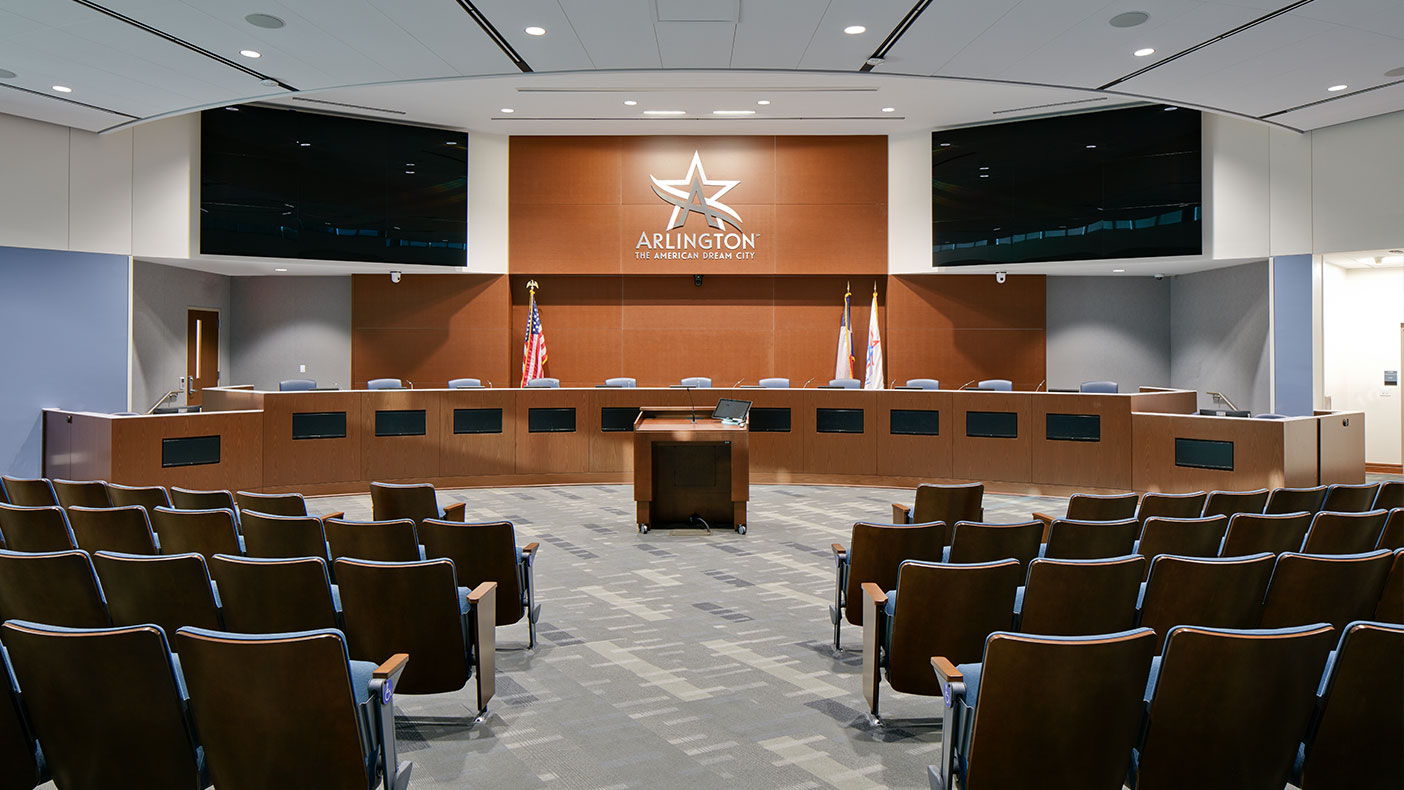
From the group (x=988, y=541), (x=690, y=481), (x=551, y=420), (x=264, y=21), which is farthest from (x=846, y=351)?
(x=988, y=541)

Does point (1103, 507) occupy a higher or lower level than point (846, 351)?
lower

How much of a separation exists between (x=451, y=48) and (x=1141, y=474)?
27.5 feet

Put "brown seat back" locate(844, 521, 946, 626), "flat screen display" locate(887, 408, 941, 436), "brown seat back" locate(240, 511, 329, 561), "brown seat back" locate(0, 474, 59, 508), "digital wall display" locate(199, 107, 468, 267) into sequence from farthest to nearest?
1. "digital wall display" locate(199, 107, 468, 267)
2. "flat screen display" locate(887, 408, 941, 436)
3. "brown seat back" locate(0, 474, 59, 508)
4. "brown seat back" locate(844, 521, 946, 626)
5. "brown seat back" locate(240, 511, 329, 561)

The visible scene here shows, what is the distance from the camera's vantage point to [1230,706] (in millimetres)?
2510

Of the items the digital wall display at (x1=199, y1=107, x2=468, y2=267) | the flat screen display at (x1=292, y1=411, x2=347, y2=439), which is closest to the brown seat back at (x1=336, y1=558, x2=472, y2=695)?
the flat screen display at (x1=292, y1=411, x2=347, y2=439)

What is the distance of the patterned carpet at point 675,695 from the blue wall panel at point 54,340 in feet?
24.5

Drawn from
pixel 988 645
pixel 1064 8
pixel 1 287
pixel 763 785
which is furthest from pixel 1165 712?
pixel 1 287

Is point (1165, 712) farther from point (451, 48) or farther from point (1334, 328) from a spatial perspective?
point (1334, 328)

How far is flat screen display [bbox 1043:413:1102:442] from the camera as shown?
10.4 metres

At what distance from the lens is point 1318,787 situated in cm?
268

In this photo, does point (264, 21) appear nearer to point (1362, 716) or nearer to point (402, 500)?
point (402, 500)

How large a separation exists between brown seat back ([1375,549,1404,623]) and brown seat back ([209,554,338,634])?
4.44m

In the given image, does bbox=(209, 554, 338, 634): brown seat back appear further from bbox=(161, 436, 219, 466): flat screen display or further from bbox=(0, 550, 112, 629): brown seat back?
bbox=(161, 436, 219, 466): flat screen display

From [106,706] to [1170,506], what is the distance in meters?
5.18
